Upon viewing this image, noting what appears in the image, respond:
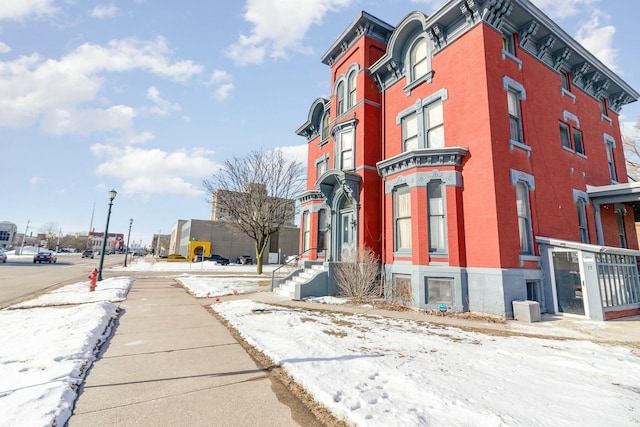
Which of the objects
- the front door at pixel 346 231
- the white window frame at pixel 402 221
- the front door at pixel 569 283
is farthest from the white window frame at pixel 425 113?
the front door at pixel 569 283

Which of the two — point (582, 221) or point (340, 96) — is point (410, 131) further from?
point (582, 221)

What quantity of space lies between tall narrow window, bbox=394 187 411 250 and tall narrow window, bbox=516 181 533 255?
12.4 feet

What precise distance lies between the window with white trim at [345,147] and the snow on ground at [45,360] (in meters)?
11.4

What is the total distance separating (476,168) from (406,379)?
8.56 meters

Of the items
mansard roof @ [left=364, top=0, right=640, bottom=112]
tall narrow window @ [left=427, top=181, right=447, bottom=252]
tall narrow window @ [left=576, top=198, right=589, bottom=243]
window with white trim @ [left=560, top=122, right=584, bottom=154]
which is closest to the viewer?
tall narrow window @ [left=427, top=181, right=447, bottom=252]

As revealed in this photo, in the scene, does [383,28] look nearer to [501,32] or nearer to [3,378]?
[501,32]

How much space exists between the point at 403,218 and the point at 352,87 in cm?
840

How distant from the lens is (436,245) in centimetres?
1068

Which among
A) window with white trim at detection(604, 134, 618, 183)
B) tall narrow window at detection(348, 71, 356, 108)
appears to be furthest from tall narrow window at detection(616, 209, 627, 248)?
tall narrow window at detection(348, 71, 356, 108)

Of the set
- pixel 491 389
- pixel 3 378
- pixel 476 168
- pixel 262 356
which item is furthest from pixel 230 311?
pixel 476 168

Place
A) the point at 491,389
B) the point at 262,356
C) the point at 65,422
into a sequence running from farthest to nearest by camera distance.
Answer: the point at 262,356
the point at 491,389
the point at 65,422

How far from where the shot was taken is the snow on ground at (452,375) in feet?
10.2

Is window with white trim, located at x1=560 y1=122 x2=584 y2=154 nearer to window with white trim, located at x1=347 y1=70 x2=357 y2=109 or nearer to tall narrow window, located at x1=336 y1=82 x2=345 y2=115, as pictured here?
window with white trim, located at x1=347 y1=70 x2=357 y2=109

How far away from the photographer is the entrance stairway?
1180 cm
